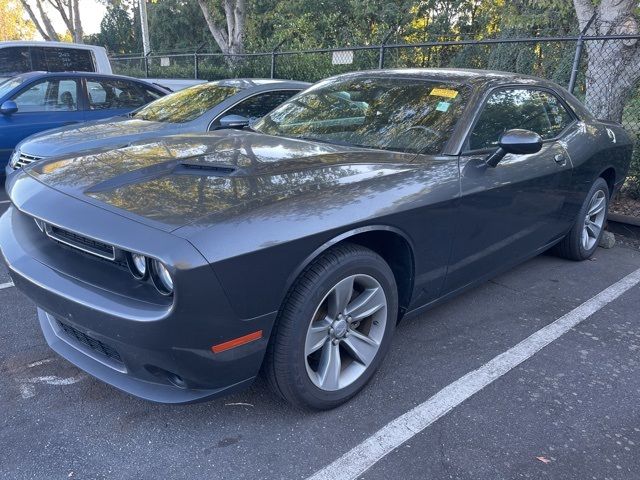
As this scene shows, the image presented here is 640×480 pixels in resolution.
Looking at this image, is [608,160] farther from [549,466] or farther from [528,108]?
[549,466]

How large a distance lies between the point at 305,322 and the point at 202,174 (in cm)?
86

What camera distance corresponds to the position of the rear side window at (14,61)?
8.47 metres

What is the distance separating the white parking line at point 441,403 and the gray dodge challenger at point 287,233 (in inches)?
11.2

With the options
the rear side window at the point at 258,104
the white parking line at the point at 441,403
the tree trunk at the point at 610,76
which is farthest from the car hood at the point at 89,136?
the tree trunk at the point at 610,76

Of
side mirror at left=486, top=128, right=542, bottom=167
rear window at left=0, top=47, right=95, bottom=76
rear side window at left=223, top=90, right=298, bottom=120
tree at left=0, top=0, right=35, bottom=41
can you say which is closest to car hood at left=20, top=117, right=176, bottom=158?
rear side window at left=223, top=90, right=298, bottom=120

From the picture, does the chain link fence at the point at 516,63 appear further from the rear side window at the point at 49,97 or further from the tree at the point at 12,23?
the tree at the point at 12,23

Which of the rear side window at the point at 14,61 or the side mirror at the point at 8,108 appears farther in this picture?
the rear side window at the point at 14,61

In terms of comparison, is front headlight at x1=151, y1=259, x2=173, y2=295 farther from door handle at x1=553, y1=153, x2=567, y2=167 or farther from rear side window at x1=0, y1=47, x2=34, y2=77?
rear side window at x1=0, y1=47, x2=34, y2=77

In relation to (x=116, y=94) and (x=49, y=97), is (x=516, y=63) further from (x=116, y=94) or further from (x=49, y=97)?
(x=49, y=97)

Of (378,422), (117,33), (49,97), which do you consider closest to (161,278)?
(378,422)

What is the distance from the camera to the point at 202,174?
8.08 feet

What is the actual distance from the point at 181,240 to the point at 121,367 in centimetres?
68

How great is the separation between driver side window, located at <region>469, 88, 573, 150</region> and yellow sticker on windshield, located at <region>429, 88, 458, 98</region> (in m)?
0.20

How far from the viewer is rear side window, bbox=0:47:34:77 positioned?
8.47 metres
